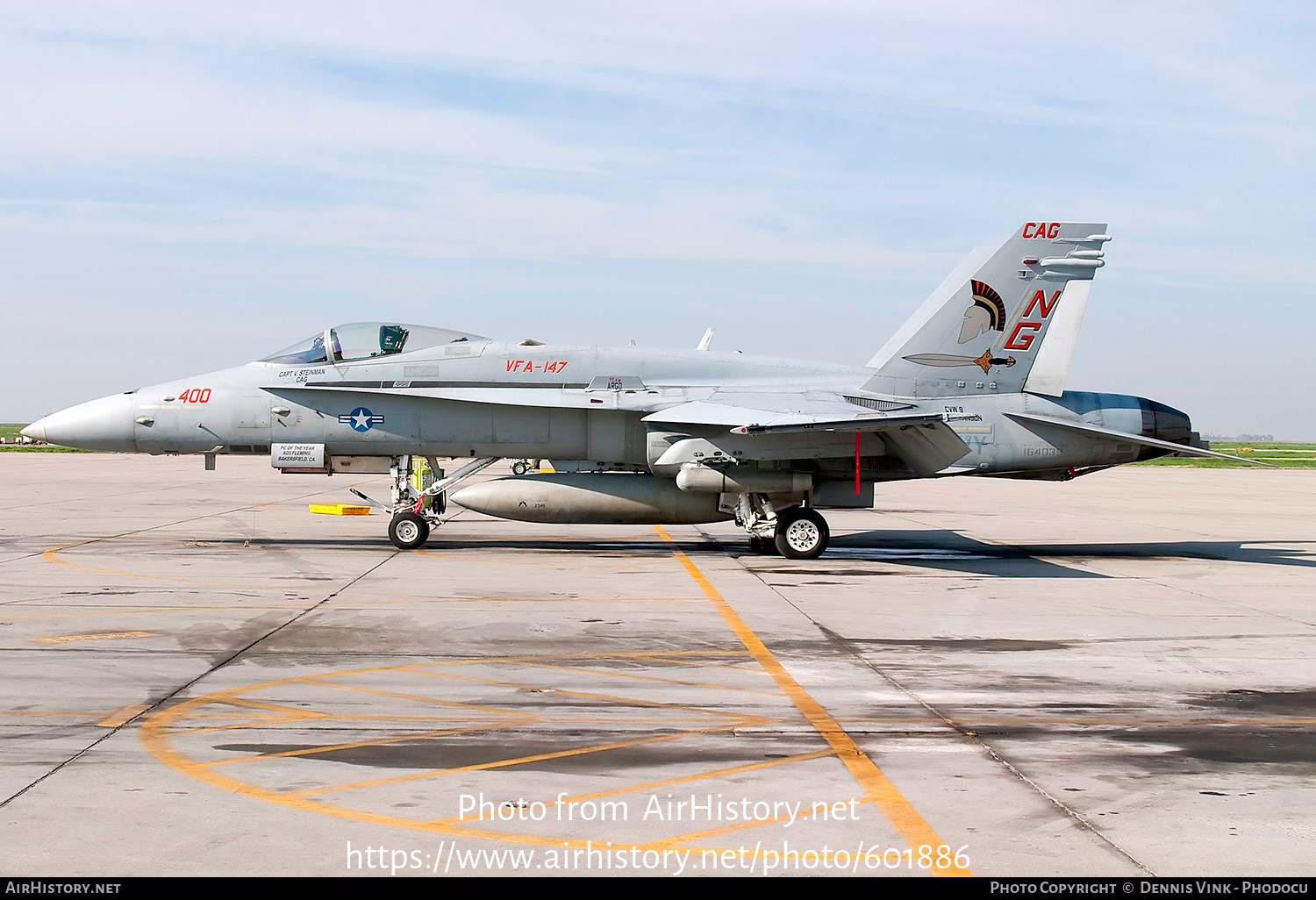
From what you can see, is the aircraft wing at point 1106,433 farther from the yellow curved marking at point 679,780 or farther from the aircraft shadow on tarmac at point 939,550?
the yellow curved marking at point 679,780

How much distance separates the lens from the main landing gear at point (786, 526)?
16.4 meters

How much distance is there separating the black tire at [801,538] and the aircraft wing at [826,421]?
1478 mm

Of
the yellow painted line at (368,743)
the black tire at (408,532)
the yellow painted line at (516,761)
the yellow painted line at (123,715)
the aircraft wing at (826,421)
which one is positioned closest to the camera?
the yellow painted line at (516,761)

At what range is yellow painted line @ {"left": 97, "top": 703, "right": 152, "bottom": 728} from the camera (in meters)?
6.50

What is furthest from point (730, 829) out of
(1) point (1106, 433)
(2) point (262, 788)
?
(1) point (1106, 433)

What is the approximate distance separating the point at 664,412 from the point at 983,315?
5258 millimetres

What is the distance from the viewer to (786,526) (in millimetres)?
16406

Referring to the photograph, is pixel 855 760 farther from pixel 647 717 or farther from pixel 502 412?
pixel 502 412

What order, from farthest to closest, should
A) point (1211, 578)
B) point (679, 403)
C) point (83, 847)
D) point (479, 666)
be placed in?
1. point (679, 403)
2. point (1211, 578)
3. point (479, 666)
4. point (83, 847)

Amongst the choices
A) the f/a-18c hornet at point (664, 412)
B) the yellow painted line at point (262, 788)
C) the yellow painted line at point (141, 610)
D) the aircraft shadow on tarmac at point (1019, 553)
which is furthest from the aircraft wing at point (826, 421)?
the yellow painted line at point (262, 788)
